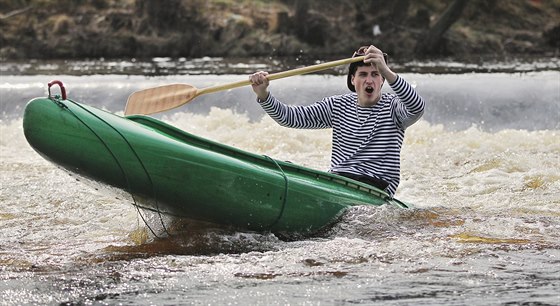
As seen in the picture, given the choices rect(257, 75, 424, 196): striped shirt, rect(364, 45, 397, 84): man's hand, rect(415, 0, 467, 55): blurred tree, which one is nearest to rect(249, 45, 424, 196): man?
rect(257, 75, 424, 196): striped shirt

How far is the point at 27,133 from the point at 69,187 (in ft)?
9.33

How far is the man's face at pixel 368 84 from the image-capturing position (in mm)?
5914

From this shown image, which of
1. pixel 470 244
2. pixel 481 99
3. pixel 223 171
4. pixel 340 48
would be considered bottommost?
pixel 470 244

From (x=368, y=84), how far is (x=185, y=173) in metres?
1.28

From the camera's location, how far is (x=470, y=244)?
18.2ft

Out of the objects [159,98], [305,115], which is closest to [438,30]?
[159,98]

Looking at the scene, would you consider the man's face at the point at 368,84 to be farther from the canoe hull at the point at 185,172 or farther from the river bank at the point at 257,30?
the river bank at the point at 257,30

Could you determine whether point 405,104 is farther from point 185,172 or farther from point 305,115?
point 185,172

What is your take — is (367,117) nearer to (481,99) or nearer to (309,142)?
(309,142)

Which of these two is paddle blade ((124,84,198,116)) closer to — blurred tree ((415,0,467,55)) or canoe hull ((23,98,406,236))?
canoe hull ((23,98,406,236))

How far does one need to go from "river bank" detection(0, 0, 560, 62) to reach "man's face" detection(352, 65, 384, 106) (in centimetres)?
1261

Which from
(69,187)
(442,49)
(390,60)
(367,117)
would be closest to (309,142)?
(69,187)

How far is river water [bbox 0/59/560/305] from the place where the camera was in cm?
464

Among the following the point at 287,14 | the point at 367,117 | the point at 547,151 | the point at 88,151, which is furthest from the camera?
the point at 287,14
